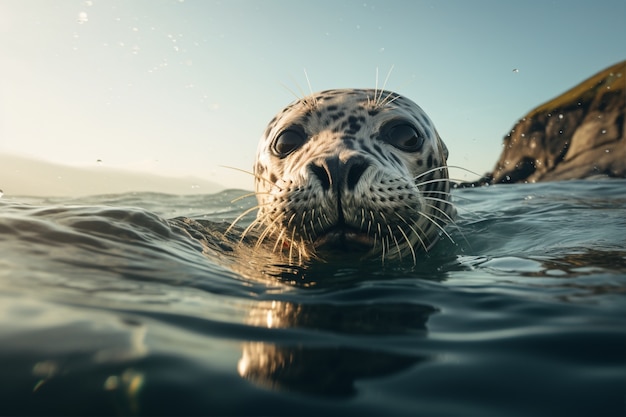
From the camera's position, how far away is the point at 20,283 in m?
1.62

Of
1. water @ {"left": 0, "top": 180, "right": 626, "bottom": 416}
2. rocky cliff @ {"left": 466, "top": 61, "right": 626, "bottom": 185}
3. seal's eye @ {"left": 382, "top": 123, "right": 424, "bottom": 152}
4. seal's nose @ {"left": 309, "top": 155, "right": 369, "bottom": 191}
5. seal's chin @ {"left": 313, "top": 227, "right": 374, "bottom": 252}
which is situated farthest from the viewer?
rocky cliff @ {"left": 466, "top": 61, "right": 626, "bottom": 185}

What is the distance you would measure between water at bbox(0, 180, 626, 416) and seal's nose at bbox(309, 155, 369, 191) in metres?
0.42

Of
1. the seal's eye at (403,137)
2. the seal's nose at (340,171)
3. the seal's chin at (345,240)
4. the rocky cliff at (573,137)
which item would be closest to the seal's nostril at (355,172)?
the seal's nose at (340,171)

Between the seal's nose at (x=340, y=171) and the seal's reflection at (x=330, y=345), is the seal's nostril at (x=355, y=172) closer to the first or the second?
the seal's nose at (x=340, y=171)

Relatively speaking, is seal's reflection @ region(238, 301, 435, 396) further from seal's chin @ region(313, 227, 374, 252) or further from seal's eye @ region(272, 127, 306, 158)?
seal's eye @ region(272, 127, 306, 158)

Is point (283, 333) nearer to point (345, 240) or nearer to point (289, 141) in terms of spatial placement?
point (345, 240)

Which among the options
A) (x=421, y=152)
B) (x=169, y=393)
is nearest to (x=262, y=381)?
(x=169, y=393)

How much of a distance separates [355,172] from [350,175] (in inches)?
1.3

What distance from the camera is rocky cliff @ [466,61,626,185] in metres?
15.0

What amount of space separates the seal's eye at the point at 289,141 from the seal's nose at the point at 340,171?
2.66 feet

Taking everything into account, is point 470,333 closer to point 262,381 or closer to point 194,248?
point 262,381

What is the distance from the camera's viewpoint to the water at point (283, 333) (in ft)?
3.26

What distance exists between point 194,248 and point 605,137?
15.7 metres

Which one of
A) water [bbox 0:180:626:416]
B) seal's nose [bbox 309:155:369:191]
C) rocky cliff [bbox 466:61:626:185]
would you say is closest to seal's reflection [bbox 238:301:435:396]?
water [bbox 0:180:626:416]
